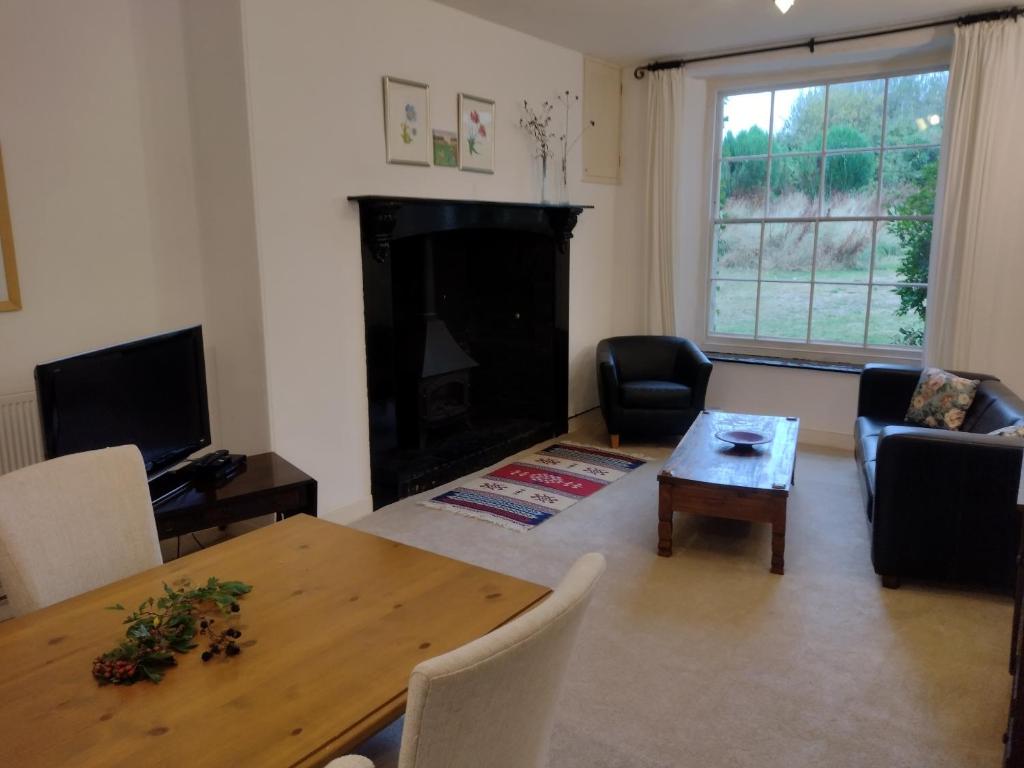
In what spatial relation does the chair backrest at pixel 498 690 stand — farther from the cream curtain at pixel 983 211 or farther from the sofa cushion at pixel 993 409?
the cream curtain at pixel 983 211

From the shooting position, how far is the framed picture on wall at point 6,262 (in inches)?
111

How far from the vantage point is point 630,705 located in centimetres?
235

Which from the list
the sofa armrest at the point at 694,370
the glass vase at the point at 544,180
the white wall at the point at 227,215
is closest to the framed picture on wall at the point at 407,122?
the white wall at the point at 227,215

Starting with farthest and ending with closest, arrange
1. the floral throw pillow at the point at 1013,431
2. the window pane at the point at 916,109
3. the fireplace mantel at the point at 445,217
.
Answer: the window pane at the point at 916,109 → the fireplace mantel at the point at 445,217 → the floral throw pillow at the point at 1013,431

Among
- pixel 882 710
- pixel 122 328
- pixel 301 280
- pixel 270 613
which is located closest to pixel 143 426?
pixel 122 328

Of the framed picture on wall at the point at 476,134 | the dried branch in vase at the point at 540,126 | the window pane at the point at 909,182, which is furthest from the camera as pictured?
the window pane at the point at 909,182

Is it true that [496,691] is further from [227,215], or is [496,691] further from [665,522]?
[227,215]

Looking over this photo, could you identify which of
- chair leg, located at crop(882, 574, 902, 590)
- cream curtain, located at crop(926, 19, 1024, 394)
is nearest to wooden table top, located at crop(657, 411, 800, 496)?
chair leg, located at crop(882, 574, 902, 590)

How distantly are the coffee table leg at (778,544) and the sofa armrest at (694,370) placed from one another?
188cm

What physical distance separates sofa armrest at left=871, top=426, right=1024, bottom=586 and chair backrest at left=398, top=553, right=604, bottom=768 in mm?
2217

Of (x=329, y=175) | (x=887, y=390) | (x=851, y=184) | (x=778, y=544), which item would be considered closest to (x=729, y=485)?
(x=778, y=544)

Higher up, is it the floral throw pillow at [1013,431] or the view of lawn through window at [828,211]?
the view of lawn through window at [828,211]

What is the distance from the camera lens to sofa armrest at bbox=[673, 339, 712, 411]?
16.6 ft

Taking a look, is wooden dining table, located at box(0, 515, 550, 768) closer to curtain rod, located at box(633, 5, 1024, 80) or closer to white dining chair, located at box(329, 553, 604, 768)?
white dining chair, located at box(329, 553, 604, 768)
